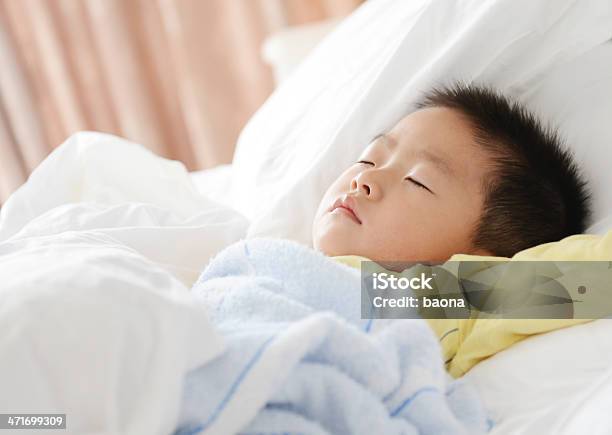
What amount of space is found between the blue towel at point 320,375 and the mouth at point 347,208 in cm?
24

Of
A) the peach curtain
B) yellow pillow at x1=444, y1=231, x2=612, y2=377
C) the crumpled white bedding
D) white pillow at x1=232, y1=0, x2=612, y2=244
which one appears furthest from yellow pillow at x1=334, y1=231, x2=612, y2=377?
the peach curtain

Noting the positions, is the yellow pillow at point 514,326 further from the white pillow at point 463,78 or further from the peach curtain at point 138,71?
the peach curtain at point 138,71

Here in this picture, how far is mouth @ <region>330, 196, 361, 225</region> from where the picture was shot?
1.06 m

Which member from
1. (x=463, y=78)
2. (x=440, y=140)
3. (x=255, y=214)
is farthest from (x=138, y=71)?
(x=440, y=140)

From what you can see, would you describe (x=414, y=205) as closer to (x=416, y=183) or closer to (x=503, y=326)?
(x=416, y=183)

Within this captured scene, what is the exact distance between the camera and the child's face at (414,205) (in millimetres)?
1044

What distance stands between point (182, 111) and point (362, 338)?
2.08m

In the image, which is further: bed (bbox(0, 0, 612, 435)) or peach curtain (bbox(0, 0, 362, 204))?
peach curtain (bbox(0, 0, 362, 204))

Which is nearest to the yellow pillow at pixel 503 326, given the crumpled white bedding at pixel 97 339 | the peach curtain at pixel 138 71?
the crumpled white bedding at pixel 97 339

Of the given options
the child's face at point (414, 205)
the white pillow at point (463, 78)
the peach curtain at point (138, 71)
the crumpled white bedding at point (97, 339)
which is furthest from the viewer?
the peach curtain at point (138, 71)

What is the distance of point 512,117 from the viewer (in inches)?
45.4

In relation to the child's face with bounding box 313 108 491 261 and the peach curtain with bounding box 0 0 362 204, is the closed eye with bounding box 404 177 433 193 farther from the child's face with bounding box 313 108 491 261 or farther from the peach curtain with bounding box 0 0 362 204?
the peach curtain with bounding box 0 0 362 204

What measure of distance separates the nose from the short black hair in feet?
0.48

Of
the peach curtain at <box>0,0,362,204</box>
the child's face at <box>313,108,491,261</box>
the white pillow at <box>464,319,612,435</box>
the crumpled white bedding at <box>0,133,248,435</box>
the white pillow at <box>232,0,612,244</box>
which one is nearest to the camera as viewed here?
the crumpled white bedding at <box>0,133,248,435</box>
